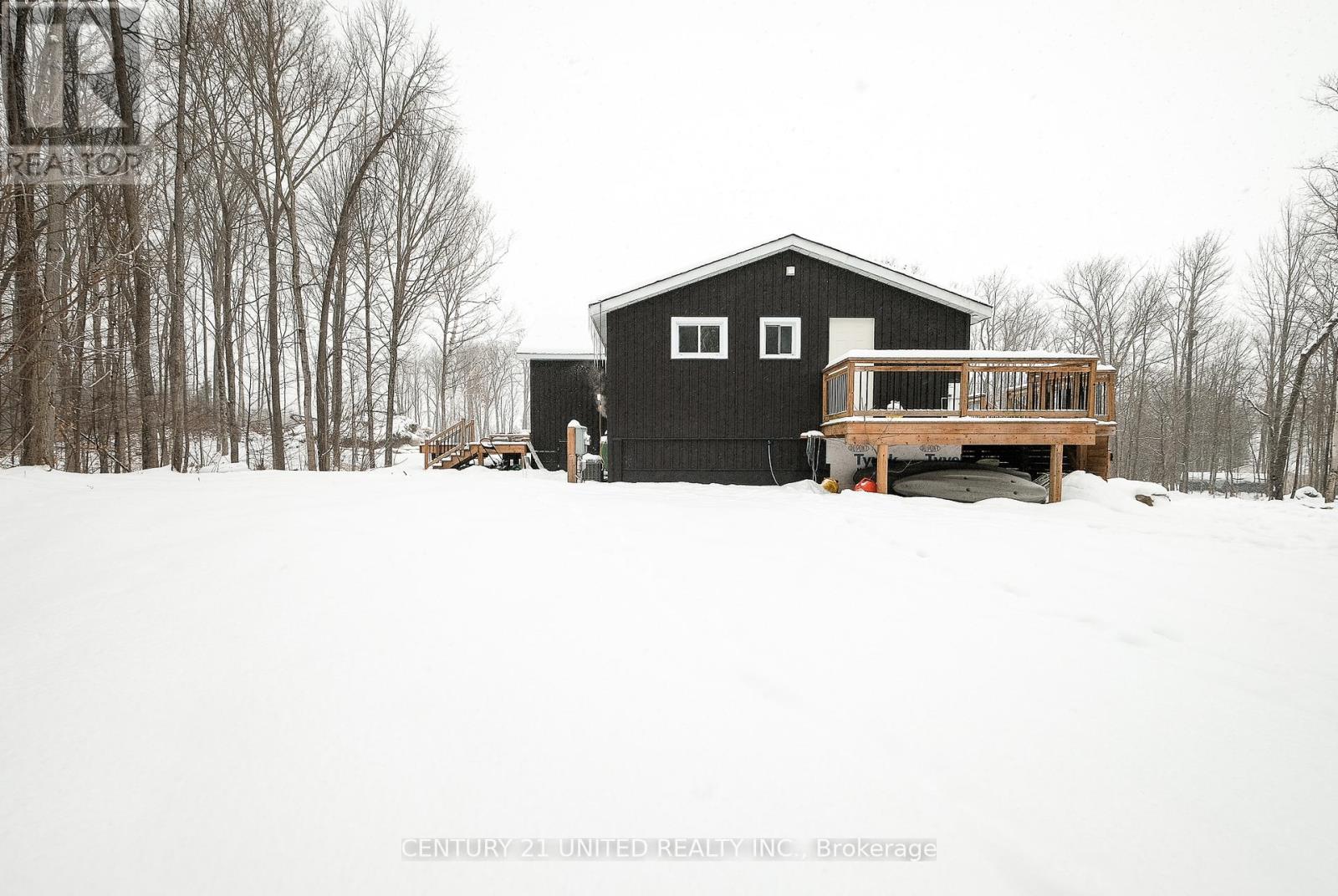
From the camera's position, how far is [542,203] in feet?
410

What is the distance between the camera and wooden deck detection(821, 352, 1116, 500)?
8227mm

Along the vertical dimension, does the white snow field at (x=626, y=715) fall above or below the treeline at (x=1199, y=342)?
below

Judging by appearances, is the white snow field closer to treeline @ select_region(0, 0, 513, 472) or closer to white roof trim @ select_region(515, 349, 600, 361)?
treeline @ select_region(0, 0, 513, 472)

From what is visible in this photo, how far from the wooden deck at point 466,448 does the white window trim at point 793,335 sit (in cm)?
856

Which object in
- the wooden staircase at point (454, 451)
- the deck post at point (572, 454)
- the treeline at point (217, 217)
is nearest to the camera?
the treeline at point (217, 217)

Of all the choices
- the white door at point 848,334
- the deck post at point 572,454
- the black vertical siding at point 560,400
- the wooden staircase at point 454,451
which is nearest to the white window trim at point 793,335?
the white door at point 848,334

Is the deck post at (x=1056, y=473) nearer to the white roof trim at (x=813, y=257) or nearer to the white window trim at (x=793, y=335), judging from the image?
the white roof trim at (x=813, y=257)

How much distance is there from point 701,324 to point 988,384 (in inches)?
198

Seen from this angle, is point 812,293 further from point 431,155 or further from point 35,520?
point 431,155

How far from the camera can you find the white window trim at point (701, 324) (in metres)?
10.5

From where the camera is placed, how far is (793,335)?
34.6 feet

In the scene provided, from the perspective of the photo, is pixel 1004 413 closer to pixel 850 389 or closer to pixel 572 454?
pixel 850 389

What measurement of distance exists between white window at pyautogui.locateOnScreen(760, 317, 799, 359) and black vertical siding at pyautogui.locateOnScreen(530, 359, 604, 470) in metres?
6.87

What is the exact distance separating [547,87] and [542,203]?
61473mm
